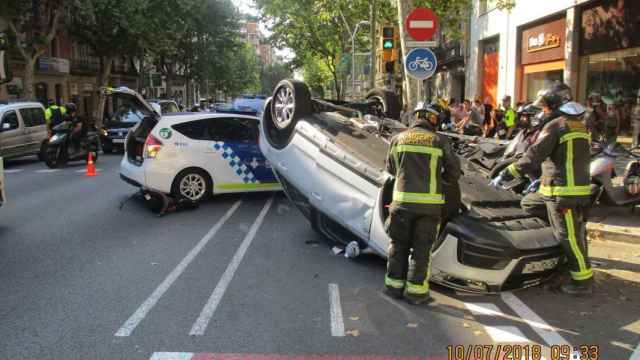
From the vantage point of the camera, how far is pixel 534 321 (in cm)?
471

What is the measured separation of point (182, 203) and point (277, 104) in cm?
256

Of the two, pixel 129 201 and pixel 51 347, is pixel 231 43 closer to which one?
pixel 129 201

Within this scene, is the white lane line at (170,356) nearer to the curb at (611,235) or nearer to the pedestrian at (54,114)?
the curb at (611,235)

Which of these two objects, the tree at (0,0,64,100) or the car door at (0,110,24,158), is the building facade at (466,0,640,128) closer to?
the car door at (0,110,24,158)

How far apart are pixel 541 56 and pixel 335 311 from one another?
16.8 meters

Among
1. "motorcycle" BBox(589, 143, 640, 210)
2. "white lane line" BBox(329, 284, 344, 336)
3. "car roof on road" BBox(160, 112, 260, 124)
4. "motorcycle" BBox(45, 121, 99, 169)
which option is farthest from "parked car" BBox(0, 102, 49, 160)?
"motorcycle" BBox(589, 143, 640, 210)

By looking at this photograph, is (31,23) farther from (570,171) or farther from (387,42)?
(570,171)

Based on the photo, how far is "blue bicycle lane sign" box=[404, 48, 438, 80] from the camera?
Result: 9953 mm

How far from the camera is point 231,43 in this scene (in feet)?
143

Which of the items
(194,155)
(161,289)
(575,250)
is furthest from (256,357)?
(194,155)

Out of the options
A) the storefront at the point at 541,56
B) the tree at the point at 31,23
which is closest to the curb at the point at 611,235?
the storefront at the point at 541,56

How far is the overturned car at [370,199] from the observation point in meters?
5.02

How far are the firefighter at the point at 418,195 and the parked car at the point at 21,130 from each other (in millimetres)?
13031

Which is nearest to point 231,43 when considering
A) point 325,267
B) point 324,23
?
point 324,23
